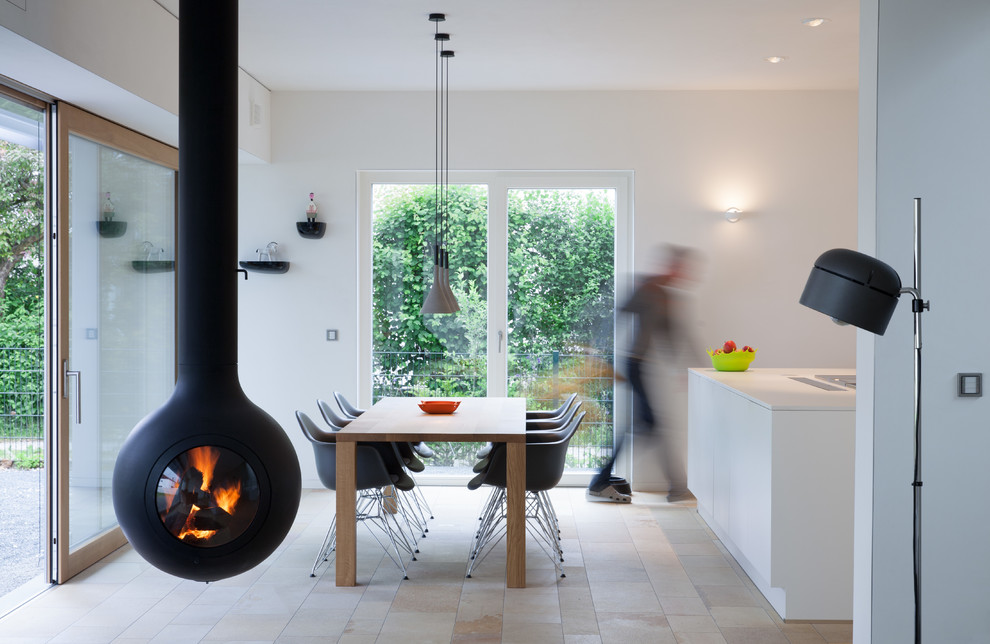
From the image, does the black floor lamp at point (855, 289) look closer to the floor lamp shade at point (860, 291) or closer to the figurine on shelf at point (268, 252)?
the floor lamp shade at point (860, 291)

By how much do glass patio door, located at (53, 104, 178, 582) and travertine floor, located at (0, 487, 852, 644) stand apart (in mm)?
398

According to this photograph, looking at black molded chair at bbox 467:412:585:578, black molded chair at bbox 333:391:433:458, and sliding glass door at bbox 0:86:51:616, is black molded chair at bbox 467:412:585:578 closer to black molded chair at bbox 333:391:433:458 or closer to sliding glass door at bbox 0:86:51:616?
black molded chair at bbox 333:391:433:458

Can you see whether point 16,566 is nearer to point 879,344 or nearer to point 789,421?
point 789,421

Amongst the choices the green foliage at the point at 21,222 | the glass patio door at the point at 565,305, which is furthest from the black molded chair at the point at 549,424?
the green foliage at the point at 21,222

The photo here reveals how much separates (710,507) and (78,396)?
3538 mm

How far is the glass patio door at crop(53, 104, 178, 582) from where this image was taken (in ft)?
13.3

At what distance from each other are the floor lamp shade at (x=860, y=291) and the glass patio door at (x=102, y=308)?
347 cm

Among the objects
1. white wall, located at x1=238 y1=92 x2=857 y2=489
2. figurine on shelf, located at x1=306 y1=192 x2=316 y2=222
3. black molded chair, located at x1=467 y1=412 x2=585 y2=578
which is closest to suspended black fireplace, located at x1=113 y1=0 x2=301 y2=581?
black molded chair, located at x1=467 y1=412 x2=585 y2=578

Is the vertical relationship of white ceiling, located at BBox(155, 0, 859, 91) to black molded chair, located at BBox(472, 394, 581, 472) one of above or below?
above

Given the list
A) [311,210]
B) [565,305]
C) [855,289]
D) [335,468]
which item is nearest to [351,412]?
[335,468]

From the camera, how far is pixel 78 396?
4.11 meters

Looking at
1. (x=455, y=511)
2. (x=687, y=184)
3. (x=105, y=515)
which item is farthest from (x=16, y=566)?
(x=687, y=184)

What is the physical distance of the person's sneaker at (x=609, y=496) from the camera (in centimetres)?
582

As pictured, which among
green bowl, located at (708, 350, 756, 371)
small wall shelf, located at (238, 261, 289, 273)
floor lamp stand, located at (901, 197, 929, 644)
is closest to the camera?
floor lamp stand, located at (901, 197, 929, 644)
